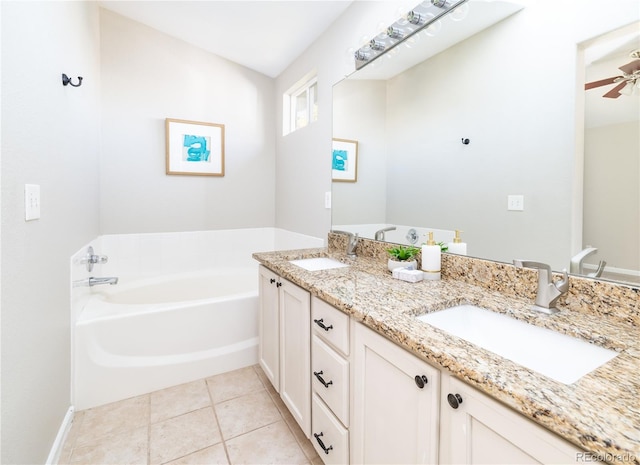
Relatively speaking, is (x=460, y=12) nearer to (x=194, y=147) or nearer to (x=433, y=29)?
(x=433, y=29)

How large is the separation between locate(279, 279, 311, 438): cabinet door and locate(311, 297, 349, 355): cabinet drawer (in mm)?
59

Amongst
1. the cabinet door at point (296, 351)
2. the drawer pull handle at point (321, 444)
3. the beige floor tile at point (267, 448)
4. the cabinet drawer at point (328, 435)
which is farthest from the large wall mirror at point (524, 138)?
the beige floor tile at point (267, 448)

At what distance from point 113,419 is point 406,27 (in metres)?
2.57

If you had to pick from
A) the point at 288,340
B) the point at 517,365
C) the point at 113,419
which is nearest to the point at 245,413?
the point at 288,340

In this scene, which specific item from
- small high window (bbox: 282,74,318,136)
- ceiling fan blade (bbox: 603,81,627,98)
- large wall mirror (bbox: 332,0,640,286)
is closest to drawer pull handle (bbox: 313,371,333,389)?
large wall mirror (bbox: 332,0,640,286)

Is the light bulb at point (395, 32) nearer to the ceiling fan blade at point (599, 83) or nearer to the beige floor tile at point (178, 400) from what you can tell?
the ceiling fan blade at point (599, 83)

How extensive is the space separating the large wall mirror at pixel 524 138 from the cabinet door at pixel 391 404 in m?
0.63

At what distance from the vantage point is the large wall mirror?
88cm

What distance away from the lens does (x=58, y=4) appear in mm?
1417

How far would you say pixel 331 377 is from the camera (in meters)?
1.13

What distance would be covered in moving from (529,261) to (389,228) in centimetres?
80

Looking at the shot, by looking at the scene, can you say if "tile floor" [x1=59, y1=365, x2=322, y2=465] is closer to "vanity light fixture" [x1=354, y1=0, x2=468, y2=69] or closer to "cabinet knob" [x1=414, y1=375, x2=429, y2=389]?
"cabinet knob" [x1=414, y1=375, x2=429, y2=389]

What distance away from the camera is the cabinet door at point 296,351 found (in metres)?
1.31

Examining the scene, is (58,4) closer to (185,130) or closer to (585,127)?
(185,130)
